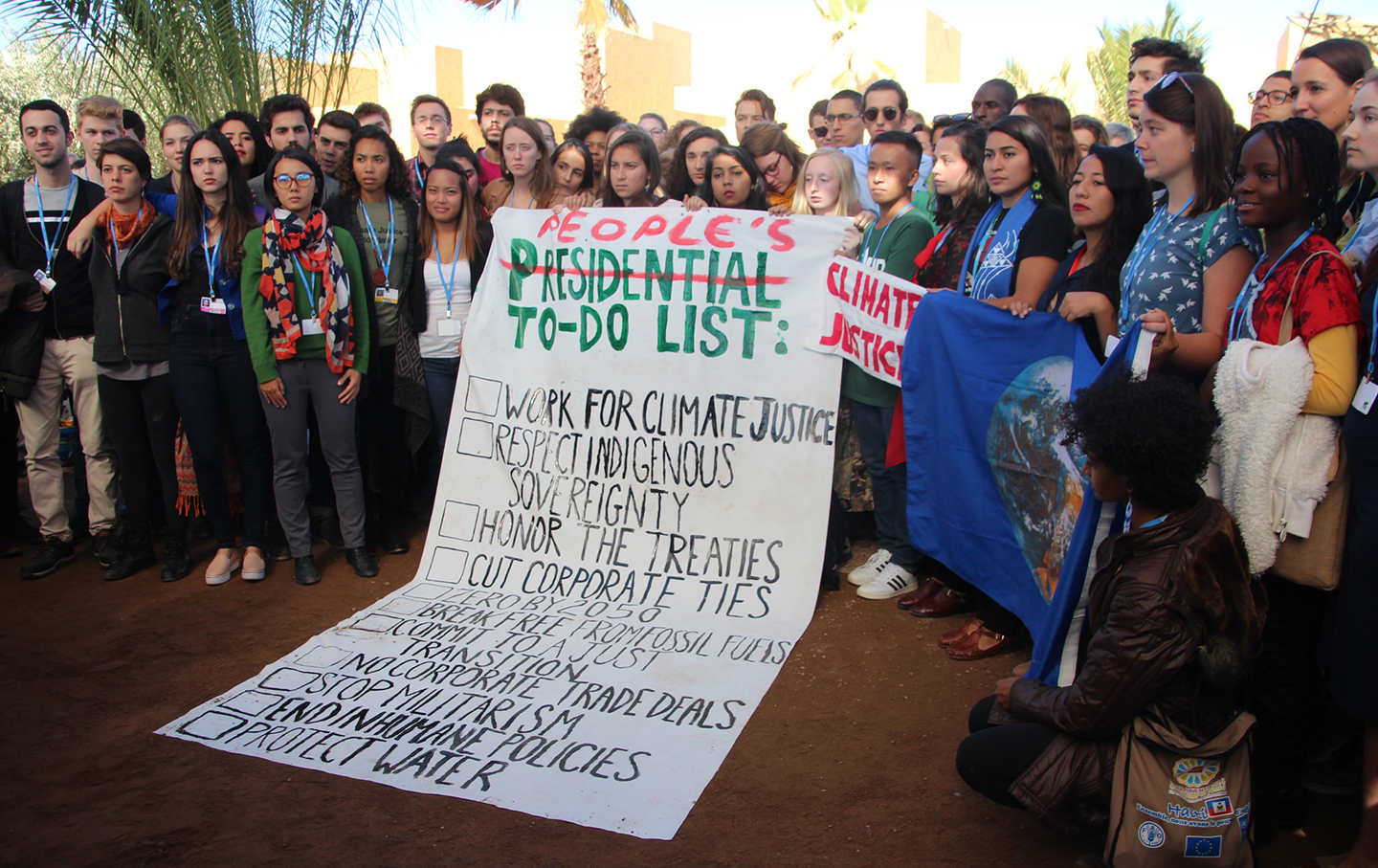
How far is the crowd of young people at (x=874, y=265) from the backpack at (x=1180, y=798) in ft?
0.26

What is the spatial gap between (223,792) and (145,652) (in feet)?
5.05

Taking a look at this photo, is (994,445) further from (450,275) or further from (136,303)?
(136,303)

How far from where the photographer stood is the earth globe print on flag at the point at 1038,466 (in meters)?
3.91

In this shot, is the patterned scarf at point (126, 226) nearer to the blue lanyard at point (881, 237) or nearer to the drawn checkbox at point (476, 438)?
the drawn checkbox at point (476, 438)

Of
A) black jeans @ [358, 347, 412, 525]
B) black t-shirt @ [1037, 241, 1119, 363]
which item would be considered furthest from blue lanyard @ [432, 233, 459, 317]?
black t-shirt @ [1037, 241, 1119, 363]

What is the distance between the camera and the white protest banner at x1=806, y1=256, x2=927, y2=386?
15.4ft

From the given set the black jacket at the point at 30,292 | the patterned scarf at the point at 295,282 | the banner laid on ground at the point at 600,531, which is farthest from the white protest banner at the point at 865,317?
the black jacket at the point at 30,292

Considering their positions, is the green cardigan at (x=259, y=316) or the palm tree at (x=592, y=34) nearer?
the green cardigan at (x=259, y=316)

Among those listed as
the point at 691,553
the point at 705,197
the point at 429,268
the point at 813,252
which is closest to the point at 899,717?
the point at 691,553

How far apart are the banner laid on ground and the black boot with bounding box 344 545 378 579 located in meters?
0.17

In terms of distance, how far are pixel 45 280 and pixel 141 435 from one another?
3.36 ft

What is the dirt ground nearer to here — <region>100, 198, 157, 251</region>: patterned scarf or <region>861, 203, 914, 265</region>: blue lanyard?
<region>861, 203, 914, 265</region>: blue lanyard

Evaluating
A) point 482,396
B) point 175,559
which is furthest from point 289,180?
point 175,559

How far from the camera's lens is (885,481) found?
5.04 metres
